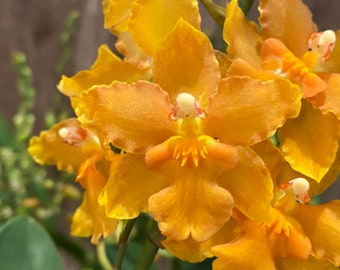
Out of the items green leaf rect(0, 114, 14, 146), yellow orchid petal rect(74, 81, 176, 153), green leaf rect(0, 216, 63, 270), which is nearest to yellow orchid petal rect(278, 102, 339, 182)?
yellow orchid petal rect(74, 81, 176, 153)

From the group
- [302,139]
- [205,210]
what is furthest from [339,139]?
[205,210]

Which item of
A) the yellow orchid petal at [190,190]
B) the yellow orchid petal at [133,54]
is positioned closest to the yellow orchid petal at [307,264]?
the yellow orchid petal at [190,190]

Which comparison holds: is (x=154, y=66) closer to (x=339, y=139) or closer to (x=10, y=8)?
(x=339, y=139)

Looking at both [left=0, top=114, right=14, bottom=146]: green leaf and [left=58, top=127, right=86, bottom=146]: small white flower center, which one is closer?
[left=58, top=127, right=86, bottom=146]: small white flower center

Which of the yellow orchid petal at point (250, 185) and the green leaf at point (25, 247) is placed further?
the green leaf at point (25, 247)

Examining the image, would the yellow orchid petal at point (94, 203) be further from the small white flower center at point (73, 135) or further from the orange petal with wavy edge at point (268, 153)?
the orange petal with wavy edge at point (268, 153)

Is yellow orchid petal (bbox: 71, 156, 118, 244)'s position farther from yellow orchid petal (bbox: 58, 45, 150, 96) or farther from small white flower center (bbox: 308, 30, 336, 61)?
small white flower center (bbox: 308, 30, 336, 61)

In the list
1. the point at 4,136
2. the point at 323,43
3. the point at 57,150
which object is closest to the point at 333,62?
the point at 323,43
